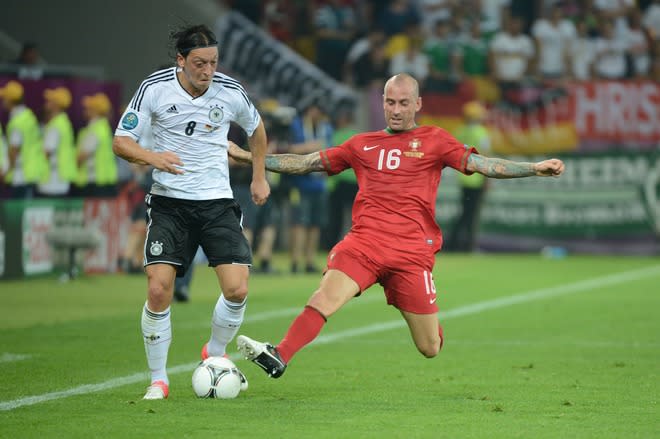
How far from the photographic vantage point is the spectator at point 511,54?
1040 inches

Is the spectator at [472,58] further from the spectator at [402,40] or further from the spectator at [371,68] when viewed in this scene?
the spectator at [371,68]

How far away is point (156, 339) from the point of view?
838cm

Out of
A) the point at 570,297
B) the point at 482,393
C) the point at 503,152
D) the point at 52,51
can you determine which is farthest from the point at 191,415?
the point at 52,51

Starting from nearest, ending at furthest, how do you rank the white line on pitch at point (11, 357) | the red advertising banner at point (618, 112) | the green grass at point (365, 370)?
1. the green grass at point (365, 370)
2. the white line on pitch at point (11, 357)
3. the red advertising banner at point (618, 112)

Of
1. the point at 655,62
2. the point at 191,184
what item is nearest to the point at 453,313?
the point at 191,184

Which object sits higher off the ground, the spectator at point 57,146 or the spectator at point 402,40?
the spectator at point 402,40

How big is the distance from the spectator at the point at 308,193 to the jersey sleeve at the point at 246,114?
10399mm

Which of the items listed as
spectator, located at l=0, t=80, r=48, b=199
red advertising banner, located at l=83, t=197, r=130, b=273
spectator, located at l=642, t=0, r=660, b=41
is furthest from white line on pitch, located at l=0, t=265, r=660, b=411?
spectator, located at l=0, t=80, r=48, b=199

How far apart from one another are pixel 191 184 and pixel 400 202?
4.37 ft

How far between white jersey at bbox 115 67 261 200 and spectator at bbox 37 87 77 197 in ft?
36.8

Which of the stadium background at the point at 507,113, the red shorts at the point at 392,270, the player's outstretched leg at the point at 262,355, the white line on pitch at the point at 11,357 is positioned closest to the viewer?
the player's outstretched leg at the point at 262,355

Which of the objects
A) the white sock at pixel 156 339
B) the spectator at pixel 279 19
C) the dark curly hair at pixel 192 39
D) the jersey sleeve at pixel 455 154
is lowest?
the white sock at pixel 156 339

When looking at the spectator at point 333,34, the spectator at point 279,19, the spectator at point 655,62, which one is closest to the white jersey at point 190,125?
the spectator at point 655,62

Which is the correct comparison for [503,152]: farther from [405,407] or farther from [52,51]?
[405,407]
